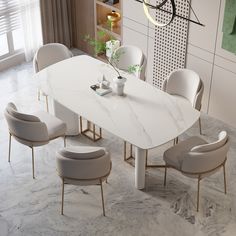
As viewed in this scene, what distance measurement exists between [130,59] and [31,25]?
6.70 ft

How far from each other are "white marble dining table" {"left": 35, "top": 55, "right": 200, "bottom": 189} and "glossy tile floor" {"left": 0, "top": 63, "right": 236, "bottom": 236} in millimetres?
289

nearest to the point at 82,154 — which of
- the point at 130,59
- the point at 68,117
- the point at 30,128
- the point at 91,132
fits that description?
the point at 30,128

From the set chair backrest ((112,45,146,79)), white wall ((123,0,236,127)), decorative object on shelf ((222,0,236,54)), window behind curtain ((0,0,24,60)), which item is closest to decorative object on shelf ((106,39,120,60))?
chair backrest ((112,45,146,79))

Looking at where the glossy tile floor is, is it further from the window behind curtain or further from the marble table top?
the window behind curtain

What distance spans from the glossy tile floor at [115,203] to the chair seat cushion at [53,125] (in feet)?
1.42

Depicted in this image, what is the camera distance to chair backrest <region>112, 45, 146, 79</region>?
6.34m

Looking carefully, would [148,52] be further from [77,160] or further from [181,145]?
[77,160]

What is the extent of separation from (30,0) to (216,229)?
14.6 ft

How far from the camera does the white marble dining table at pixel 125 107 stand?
16.7 feet

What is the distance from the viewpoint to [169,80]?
602cm

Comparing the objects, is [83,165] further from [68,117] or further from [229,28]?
[229,28]

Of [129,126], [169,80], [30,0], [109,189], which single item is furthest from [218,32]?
[30,0]

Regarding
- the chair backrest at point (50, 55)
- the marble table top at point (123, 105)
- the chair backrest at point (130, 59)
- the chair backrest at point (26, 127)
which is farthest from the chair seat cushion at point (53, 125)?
the chair backrest at point (130, 59)

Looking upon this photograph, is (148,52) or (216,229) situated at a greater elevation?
(148,52)
